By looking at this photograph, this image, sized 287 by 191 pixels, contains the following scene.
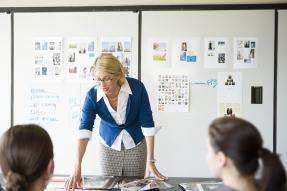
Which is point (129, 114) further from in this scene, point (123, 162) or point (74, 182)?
point (74, 182)

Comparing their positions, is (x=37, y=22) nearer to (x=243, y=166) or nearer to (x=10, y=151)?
(x=10, y=151)

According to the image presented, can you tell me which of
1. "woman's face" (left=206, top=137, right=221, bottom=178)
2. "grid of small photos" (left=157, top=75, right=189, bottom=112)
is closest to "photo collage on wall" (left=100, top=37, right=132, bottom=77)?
"grid of small photos" (left=157, top=75, right=189, bottom=112)

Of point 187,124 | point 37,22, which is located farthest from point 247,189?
point 37,22

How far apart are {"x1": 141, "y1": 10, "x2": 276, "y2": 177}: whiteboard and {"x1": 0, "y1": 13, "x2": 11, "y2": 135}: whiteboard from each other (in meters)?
1.23

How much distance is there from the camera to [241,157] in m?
1.10

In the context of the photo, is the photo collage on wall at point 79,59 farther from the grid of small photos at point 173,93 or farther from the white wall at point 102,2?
the grid of small photos at point 173,93

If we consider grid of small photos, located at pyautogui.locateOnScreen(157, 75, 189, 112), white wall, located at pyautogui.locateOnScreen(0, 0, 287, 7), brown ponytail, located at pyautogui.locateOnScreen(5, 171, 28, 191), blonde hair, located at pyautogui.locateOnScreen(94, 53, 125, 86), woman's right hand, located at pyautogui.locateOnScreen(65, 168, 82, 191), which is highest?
white wall, located at pyautogui.locateOnScreen(0, 0, 287, 7)

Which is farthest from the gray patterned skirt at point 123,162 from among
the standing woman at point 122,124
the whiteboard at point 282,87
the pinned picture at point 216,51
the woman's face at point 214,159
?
the whiteboard at point 282,87

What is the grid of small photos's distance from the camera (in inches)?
122

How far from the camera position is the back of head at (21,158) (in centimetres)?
109

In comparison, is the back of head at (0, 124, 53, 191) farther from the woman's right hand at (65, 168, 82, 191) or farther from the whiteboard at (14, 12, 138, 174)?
the whiteboard at (14, 12, 138, 174)

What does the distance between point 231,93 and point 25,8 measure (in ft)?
6.50

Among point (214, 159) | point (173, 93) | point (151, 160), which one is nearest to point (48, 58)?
point (173, 93)

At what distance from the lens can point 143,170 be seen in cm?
213
